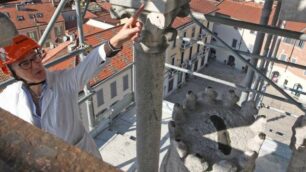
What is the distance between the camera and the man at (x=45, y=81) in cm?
253

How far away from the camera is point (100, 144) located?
227 inches

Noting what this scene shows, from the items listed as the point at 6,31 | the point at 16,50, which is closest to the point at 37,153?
the point at 16,50

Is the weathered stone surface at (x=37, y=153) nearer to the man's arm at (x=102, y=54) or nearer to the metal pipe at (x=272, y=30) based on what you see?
the man's arm at (x=102, y=54)

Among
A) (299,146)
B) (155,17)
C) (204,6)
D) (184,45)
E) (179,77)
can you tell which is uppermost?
(155,17)

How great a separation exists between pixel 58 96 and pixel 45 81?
7.3 inches

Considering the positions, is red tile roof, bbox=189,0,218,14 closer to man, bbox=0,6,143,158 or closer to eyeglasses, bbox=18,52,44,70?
man, bbox=0,6,143,158

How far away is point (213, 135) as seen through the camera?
3117mm

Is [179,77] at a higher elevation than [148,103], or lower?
lower

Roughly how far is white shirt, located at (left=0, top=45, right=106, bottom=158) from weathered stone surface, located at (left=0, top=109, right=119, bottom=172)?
1.56 meters

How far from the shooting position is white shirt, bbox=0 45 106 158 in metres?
2.69

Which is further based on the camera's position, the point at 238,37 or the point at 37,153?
the point at 238,37

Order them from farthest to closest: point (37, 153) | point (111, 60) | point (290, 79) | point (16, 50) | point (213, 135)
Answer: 1. point (290, 79)
2. point (111, 60)
3. point (213, 135)
4. point (16, 50)
5. point (37, 153)

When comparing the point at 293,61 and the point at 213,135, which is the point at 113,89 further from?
the point at 293,61

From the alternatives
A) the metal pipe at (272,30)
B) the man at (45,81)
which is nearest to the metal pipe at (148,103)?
the man at (45,81)
